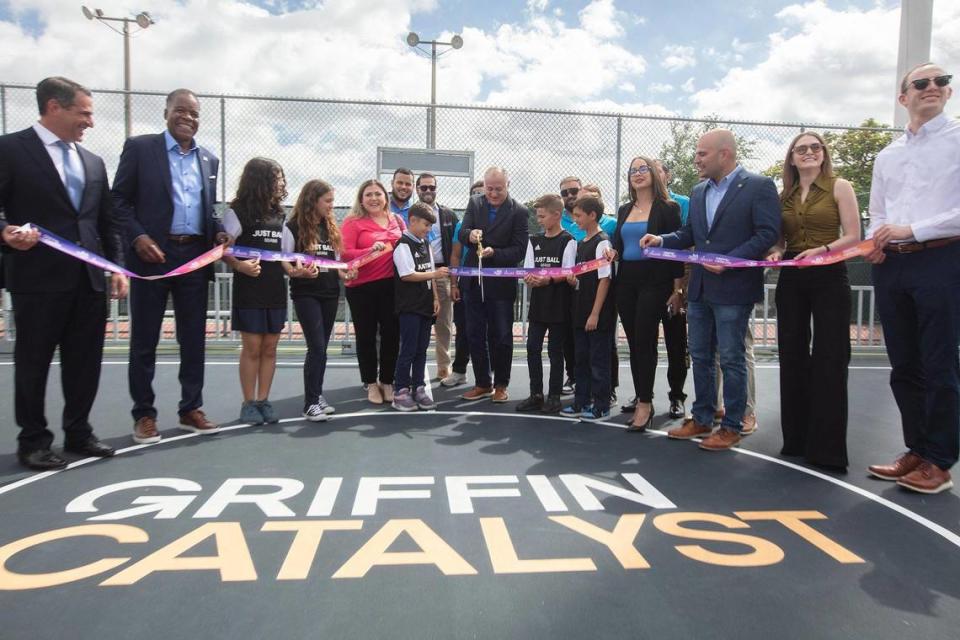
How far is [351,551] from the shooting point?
2.78 metres

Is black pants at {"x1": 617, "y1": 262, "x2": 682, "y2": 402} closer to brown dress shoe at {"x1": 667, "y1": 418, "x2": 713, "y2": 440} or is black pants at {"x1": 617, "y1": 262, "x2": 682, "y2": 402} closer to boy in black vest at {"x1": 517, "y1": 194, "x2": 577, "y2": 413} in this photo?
brown dress shoe at {"x1": 667, "y1": 418, "x2": 713, "y2": 440}

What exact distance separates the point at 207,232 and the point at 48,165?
3.45 feet

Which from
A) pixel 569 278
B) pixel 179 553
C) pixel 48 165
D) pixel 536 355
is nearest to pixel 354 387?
Result: pixel 536 355

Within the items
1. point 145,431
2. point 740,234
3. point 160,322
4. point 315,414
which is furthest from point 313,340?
point 740,234

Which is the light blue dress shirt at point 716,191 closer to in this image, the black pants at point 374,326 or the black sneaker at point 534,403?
the black sneaker at point 534,403

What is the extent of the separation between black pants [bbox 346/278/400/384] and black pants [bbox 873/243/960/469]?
12.1 feet

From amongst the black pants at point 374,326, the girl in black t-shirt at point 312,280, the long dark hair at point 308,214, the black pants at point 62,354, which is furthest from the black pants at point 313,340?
the black pants at point 62,354

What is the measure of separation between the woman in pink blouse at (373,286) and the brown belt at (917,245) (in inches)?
142

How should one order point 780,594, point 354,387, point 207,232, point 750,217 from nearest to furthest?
point 780,594, point 750,217, point 207,232, point 354,387

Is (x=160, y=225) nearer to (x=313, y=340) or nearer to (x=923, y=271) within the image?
(x=313, y=340)

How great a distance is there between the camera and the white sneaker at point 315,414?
5176 mm

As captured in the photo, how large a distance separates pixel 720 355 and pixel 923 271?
4.16 ft

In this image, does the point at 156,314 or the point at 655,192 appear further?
the point at 655,192

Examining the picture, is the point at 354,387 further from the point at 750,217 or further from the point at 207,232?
the point at 750,217
